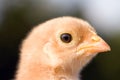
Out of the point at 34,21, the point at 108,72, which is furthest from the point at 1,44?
the point at 108,72

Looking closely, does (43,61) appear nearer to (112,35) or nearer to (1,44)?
(1,44)

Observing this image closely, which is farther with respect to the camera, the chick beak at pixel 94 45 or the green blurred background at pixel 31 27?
the green blurred background at pixel 31 27

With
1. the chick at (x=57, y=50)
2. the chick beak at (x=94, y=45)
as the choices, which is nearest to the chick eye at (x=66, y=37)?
the chick at (x=57, y=50)

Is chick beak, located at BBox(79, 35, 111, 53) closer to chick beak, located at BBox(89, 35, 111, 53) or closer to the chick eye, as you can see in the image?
chick beak, located at BBox(89, 35, 111, 53)

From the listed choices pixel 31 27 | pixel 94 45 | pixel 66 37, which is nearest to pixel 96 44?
pixel 94 45

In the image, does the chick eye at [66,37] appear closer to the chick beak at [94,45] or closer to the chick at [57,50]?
the chick at [57,50]

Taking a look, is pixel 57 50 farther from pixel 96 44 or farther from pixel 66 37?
pixel 96 44

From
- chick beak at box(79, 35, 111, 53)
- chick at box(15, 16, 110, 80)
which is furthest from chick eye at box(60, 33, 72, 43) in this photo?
chick beak at box(79, 35, 111, 53)

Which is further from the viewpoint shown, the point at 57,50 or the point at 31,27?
the point at 31,27
